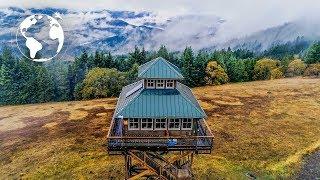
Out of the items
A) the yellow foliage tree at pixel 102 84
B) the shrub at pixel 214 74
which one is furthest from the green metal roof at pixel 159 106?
the shrub at pixel 214 74

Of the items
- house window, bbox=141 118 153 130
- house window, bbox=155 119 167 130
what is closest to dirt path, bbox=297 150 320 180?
house window, bbox=155 119 167 130

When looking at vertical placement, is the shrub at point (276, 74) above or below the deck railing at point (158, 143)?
below

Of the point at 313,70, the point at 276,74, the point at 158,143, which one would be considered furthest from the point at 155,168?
the point at 276,74

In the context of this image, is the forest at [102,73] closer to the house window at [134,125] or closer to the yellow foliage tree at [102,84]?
the yellow foliage tree at [102,84]

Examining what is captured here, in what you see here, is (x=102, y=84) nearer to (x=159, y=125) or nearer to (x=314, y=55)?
(x=159, y=125)

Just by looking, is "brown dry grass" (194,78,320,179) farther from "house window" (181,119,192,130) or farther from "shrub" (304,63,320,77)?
"shrub" (304,63,320,77)

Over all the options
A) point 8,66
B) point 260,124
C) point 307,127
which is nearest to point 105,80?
point 8,66

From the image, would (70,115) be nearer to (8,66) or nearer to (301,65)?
(8,66)
